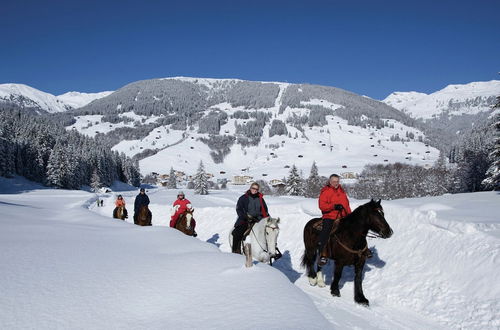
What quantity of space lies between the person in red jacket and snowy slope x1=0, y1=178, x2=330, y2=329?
3.22 m

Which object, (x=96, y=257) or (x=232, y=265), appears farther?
(x=96, y=257)

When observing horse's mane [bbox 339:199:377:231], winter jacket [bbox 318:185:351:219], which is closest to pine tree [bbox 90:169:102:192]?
winter jacket [bbox 318:185:351:219]

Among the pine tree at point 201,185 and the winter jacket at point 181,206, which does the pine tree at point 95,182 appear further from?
the winter jacket at point 181,206

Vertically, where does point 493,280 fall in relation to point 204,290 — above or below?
below

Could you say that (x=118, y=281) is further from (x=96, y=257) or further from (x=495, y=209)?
(x=495, y=209)

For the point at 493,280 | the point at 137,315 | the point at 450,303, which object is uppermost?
the point at 137,315

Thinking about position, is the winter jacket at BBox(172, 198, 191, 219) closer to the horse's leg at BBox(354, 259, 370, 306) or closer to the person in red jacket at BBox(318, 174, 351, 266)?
the person in red jacket at BBox(318, 174, 351, 266)

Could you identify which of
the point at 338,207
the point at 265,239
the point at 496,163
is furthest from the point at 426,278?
the point at 496,163

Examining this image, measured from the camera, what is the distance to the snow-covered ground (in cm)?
454

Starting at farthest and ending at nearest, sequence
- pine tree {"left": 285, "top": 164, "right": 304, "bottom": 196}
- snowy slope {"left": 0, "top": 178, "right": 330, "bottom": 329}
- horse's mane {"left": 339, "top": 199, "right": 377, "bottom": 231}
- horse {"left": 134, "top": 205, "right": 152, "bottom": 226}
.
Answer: pine tree {"left": 285, "top": 164, "right": 304, "bottom": 196} → horse {"left": 134, "top": 205, "right": 152, "bottom": 226} → horse's mane {"left": 339, "top": 199, "right": 377, "bottom": 231} → snowy slope {"left": 0, "top": 178, "right": 330, "bottom": 329}

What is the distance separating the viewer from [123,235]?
12.1 metres

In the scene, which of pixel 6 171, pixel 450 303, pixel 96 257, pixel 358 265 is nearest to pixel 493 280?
pixel 450 303

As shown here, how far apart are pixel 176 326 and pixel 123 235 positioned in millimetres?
8688

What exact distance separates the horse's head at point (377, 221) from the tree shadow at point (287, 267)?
391 cm
